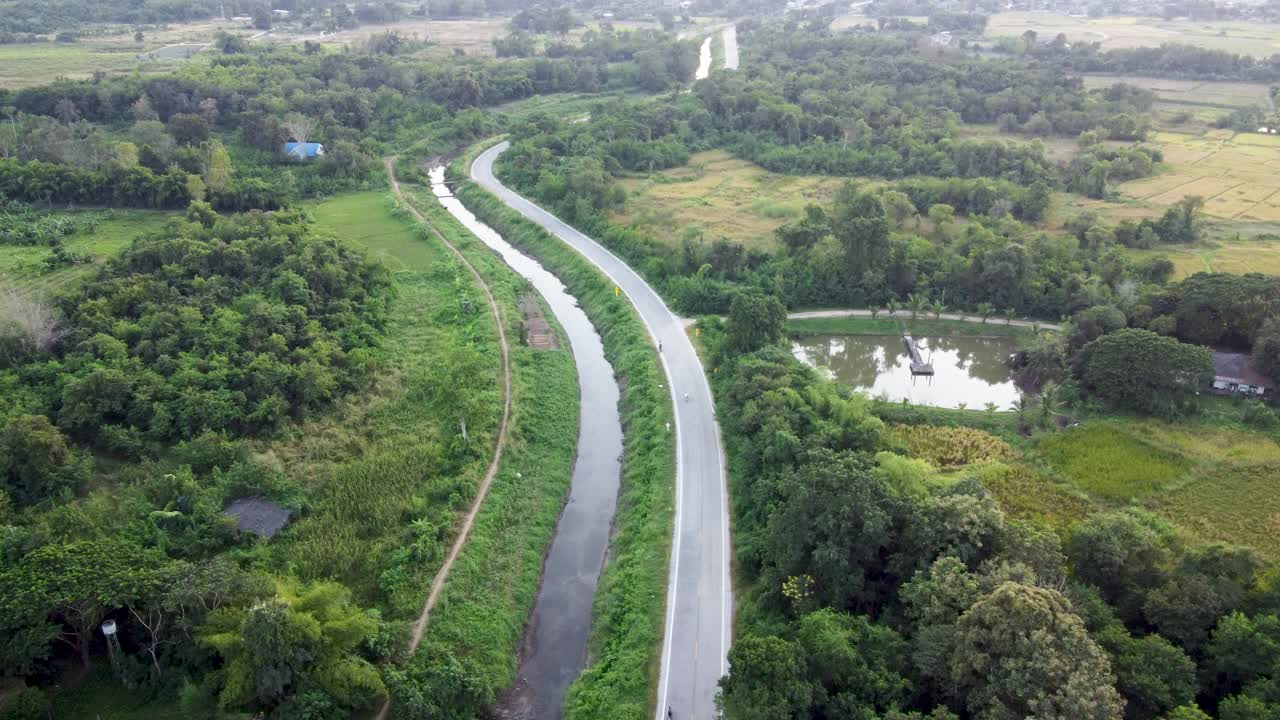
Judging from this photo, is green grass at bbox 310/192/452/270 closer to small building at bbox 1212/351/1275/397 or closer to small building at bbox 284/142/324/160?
small building at bbox 284/142/324/160

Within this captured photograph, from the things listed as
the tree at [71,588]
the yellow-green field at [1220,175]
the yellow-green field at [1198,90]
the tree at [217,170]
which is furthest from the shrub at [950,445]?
the yellow-green field at [1198,90]

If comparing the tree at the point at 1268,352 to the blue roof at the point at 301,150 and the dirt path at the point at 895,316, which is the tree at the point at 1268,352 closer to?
the dirt path at the point at 895,316

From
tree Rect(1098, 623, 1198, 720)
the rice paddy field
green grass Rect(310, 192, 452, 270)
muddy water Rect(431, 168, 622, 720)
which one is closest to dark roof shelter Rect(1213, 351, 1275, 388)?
the rice paddy field

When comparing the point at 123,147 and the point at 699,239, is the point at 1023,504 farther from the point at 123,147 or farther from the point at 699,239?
the point at 123,147

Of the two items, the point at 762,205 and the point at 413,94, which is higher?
the point at 413,94

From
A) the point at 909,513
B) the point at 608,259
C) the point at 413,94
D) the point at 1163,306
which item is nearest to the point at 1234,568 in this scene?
the point at 909,513

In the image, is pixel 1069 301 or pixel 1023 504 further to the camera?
pixel 1069 301

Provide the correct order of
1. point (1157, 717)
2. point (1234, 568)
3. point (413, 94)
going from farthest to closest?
point (413, 94) → point (1234, 568) → point (1157, 717)

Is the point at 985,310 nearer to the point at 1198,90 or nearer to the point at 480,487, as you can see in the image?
the point at 480,487
